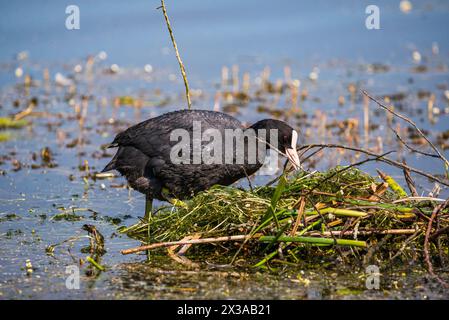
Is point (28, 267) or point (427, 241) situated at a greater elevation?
point (427, 241)

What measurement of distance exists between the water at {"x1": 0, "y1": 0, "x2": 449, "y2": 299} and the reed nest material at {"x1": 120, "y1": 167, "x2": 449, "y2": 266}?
0.56 feet

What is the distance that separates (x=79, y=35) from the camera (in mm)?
13594

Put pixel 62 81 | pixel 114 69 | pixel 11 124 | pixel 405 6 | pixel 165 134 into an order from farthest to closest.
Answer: pixel 405 6
pixel 114 69
pixel 62 81
pixel 11 124
pixel 165 134

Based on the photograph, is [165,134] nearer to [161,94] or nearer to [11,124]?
[11,124]

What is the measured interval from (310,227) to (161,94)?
251 inches

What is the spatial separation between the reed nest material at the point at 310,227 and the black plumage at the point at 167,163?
1.90ft

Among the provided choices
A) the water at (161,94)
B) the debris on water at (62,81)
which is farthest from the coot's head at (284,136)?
the debris on water at (62,81)

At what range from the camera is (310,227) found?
457 cm

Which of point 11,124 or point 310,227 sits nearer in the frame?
point 310,227

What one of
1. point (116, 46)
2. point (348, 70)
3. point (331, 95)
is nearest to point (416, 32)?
point (348, 70)

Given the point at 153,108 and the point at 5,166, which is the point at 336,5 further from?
the point at 5,166

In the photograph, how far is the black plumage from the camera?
557 centimetres

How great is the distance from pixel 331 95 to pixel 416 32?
12.8 feet

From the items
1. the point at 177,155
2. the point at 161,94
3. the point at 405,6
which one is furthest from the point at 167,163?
the point at 405,6
